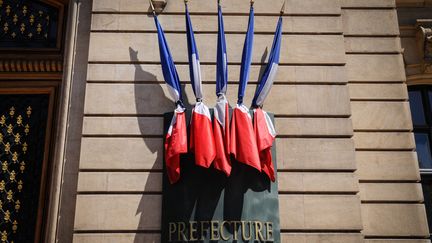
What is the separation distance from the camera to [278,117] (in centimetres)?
1072

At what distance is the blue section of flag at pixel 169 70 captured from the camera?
10352 millimetres

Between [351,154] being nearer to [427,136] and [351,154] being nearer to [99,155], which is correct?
[427,136]

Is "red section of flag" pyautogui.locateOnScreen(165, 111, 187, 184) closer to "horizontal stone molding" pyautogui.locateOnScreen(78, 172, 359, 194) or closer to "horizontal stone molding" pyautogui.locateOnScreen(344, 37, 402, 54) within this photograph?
"horizontal stone molding" pyautogui.locateOnScreen(78, 172, 359, 194)

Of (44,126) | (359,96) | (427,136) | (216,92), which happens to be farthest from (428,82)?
(44,126)

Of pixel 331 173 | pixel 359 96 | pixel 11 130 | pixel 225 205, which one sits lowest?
pixel 225 205

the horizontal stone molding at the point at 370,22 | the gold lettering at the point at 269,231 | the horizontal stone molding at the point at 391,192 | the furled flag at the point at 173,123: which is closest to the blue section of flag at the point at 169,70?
the furled flag at the point at 173,123

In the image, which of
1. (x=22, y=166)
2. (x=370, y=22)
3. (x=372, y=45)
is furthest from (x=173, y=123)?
(x=370, y=22)

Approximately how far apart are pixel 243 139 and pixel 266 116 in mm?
885

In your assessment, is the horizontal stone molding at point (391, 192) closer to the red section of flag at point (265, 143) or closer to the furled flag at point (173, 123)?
the red section of flag at point (265, 143)

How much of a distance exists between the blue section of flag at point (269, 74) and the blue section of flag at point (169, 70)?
1.66 meters

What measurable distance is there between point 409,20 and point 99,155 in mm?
9168

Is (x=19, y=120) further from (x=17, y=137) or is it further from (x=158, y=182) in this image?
(x=158, y=182)

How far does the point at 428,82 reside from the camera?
13445 mm

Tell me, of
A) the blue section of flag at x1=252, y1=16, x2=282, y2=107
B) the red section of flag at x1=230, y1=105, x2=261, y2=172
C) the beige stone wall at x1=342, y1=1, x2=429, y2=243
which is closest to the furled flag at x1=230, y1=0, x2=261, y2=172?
the red section of flag at x1=230, y1=105, x2=261, y2=172
